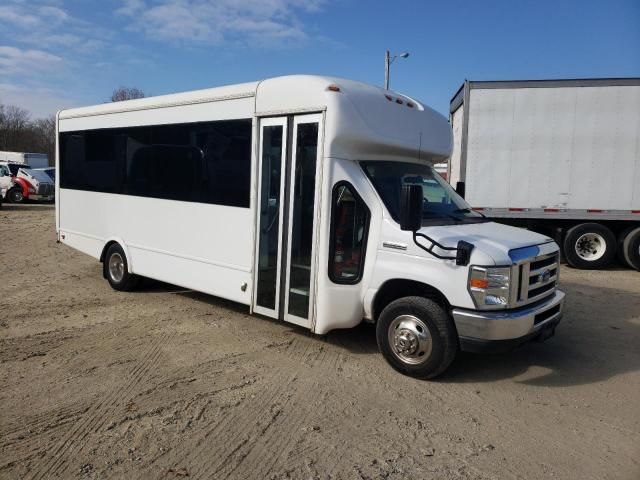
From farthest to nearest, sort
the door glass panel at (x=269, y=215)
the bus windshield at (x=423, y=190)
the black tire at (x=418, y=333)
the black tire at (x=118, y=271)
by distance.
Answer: the black tire at (x=118, y=271) < the door glass panel at (x=269, y=215) < the bus windshield at (x=423, y=190) < the black tire at (x=418, y=333)

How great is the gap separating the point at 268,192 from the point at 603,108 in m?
8.25

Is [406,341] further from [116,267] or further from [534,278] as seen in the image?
[116,267]

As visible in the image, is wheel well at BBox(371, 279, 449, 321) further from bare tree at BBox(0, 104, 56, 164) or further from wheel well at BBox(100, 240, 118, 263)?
bare tree at BBox(0, 104, 56, 164)

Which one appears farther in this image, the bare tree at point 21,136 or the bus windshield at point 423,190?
the bare tree at point 21,136

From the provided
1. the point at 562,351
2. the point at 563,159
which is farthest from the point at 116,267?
the point at 563,159

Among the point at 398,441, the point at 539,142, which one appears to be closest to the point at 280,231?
the point at 398,441

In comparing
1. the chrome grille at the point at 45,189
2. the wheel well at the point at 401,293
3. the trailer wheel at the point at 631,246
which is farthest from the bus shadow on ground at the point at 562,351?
the chrome grille at the point at 45,189

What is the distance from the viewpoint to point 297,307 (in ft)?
18.1

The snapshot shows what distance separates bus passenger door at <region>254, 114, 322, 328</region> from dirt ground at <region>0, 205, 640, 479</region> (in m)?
0.55

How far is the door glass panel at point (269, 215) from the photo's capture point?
18.4 ft

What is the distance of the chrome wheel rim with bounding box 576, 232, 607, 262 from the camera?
1104 cm

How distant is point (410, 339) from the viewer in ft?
15.7

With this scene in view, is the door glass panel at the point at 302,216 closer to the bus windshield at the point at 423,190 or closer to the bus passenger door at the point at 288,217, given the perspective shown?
the bus passenger door at the point at 288,217

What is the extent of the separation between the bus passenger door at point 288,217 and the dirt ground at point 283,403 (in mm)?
549
